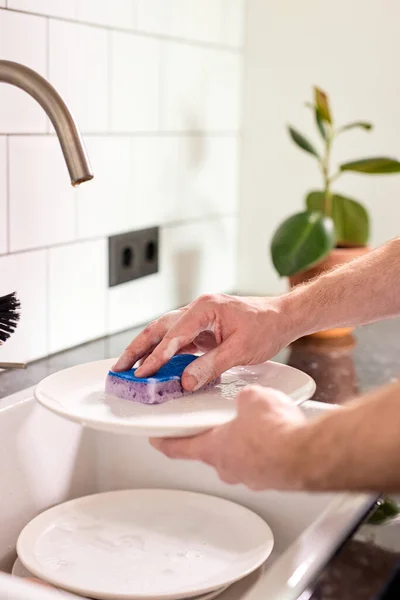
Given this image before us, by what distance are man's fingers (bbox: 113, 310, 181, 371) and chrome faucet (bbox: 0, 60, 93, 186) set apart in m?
0.17

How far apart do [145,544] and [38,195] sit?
0.49m

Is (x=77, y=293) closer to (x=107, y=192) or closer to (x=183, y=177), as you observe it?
(x=107, y=192)

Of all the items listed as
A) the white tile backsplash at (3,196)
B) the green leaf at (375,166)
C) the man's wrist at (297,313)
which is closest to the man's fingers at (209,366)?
the man's wrist at (297,313)

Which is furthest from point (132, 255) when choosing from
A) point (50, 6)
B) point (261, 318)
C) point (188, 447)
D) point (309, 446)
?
point (309, 446)

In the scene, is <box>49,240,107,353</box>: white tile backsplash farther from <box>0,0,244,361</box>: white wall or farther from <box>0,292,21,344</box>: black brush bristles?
<box>0,292,21,344</box>: black brush bristles

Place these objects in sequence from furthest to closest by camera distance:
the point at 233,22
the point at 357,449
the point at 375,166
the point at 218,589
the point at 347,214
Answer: the point at 233,22
the point at 347,214
the point at 375,166
the point at 218,589
the point at 357,449

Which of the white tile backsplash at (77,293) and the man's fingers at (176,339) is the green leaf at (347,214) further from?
the man's fingers at (176,339)

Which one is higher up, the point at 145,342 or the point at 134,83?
the point at 134,83

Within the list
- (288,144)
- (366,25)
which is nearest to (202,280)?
(288,144)

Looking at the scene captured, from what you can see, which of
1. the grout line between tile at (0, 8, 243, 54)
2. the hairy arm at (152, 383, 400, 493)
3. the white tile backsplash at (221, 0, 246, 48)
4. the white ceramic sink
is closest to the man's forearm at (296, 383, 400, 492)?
the hairy arm at (152, 383, 400, 493)

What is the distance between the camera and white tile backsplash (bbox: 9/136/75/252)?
43.5 inches

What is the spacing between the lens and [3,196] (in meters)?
1.08

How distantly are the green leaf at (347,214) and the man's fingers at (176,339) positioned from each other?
69cm

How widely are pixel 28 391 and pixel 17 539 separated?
0.17 metres
